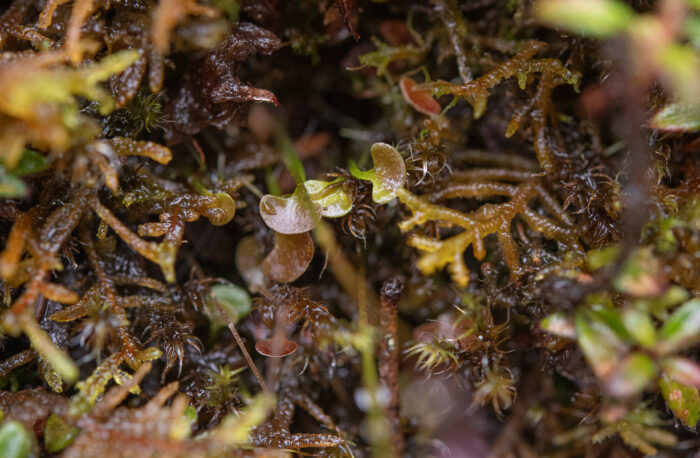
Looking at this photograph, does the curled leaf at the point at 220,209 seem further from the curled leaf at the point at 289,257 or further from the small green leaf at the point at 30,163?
the small green leaf at the point at 30,163

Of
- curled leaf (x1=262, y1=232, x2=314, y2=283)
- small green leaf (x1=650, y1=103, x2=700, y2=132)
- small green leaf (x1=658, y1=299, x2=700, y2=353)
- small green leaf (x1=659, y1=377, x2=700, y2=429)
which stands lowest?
small green leaf (x1=659, y1=377, x2=700, y2=429)

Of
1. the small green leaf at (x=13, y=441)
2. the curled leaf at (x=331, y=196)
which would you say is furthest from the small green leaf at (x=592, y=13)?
the small green leaf at (x=13, y=441)

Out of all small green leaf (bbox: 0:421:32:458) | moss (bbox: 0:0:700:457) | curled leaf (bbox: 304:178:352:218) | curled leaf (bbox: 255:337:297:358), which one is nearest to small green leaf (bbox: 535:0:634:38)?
moss (bbox: 0:0:700:457)

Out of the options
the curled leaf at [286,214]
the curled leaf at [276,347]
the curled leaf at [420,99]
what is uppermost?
the curled leaf at [420,99]

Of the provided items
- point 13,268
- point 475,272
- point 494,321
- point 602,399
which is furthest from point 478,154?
point 13,268

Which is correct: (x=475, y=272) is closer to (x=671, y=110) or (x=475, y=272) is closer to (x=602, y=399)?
(x=602, y=399)

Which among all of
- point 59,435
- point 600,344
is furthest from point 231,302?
point 600,344

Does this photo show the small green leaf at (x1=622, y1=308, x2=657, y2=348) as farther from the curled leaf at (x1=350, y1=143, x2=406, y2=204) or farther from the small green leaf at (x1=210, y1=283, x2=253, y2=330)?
the small green leaf at (x1=210, y1=283, x2=253, y2=330)
